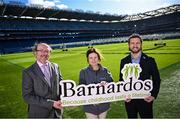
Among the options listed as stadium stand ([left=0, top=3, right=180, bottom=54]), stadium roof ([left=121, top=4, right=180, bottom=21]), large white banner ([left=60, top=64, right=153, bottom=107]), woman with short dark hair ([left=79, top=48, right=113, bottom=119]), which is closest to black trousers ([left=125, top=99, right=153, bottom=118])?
large white banner ([left=60, top=64, right=153, bottom=107])

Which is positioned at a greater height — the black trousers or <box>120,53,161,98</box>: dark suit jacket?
<box>120,53,161,98</box>: dark suit jacket

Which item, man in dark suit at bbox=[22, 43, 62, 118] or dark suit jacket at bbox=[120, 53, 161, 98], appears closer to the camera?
man in dark suit at bbox=[22, 43, 62, 118]

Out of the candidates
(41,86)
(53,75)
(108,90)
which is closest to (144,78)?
(108,90)

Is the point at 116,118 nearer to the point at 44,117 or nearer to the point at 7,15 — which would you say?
the point at 44,117

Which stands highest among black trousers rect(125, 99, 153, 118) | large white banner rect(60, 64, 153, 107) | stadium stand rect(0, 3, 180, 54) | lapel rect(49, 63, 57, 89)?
stadium stand rect(0, 3, 180, 54)

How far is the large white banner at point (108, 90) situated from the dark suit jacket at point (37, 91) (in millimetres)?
195

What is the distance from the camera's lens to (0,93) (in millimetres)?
11812

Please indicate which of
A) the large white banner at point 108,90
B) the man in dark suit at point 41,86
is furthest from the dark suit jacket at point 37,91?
the large white banner at point 108,90

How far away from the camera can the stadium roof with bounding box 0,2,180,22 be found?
69000 millimetres

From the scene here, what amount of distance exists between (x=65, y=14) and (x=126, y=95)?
258ft

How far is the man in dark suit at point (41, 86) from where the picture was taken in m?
4.66

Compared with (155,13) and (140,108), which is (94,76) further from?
(155,13)

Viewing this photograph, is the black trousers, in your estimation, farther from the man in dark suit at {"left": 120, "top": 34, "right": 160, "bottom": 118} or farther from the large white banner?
the large white banner

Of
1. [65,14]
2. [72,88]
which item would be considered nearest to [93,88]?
[72,88]
